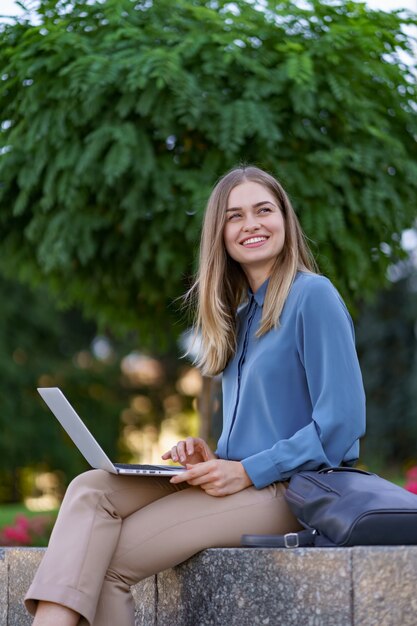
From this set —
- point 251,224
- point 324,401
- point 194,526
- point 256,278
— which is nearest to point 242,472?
point 194,526

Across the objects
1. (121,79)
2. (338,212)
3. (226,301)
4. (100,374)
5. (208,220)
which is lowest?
(100,374)

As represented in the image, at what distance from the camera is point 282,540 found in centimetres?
288

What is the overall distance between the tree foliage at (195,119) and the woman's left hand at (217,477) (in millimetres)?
2743

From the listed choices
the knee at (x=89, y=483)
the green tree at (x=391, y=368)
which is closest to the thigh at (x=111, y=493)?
the knee at (x=89, y=483)

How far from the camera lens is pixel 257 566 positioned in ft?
9.45

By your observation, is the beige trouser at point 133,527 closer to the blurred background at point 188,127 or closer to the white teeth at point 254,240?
the white teeth at point 254,240

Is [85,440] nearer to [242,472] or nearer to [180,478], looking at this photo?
[180,478]

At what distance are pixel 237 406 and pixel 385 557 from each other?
0.84 metres

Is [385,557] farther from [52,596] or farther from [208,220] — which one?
[208,220]

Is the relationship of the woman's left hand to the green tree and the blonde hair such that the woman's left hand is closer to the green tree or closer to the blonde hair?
the blonde hair

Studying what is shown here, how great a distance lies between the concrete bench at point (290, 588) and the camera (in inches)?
99.7

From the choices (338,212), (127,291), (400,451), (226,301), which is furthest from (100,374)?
(226,301)

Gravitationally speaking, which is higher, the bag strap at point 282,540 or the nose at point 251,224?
the nose at point 251,224

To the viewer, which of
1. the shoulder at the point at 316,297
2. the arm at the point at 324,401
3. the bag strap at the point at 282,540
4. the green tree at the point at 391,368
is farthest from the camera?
the green tree at the point at 391,368
